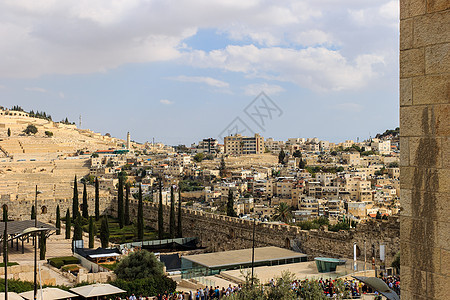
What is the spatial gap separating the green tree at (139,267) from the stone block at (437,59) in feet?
57.7

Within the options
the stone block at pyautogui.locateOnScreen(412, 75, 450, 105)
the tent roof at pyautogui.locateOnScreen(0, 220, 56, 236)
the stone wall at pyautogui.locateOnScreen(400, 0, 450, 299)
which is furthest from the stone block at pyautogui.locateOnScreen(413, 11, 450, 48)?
the tent roof at pyautogui.locateOnScreen(0, 220, 56, 236)

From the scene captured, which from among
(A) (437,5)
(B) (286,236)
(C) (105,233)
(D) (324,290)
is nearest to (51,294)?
(D) (324,290)

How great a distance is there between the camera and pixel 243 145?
139 meters

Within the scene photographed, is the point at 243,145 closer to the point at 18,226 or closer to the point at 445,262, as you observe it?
the point at 18,226

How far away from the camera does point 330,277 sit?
17.4m

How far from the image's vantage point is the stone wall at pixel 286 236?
19.1 m

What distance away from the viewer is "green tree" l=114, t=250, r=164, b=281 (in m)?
19.8

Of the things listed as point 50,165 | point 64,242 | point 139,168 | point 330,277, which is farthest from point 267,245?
point 139,168

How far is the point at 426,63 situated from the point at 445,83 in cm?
22

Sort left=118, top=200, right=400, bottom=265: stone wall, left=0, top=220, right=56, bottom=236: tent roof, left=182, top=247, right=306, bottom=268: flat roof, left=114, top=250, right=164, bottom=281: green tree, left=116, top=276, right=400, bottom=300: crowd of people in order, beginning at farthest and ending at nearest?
left=0, top=220, right=56, bottom=236: tent roof < left=182, top=247, right=306, bottom=268: flat roof < left=114, top=250, right=164, bottom=281: green tree < left=118, top=200, right=400, bottom=265: stone wall < left=116, top=276, right=400, bottom=300: crowd of people

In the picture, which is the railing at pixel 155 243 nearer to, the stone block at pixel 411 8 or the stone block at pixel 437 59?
the stone block at pixel 411 8

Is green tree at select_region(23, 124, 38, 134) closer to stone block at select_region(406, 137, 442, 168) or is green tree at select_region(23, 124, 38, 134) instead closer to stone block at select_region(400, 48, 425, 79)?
stone block at select_region(400, 48, 425, 79)

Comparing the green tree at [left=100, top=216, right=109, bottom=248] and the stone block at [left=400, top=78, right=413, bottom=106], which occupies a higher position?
the stone block at [left=400, top=78, right=413, bottom=106]

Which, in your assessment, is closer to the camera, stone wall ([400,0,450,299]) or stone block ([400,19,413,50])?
stone wall ([400,0,450,299])
